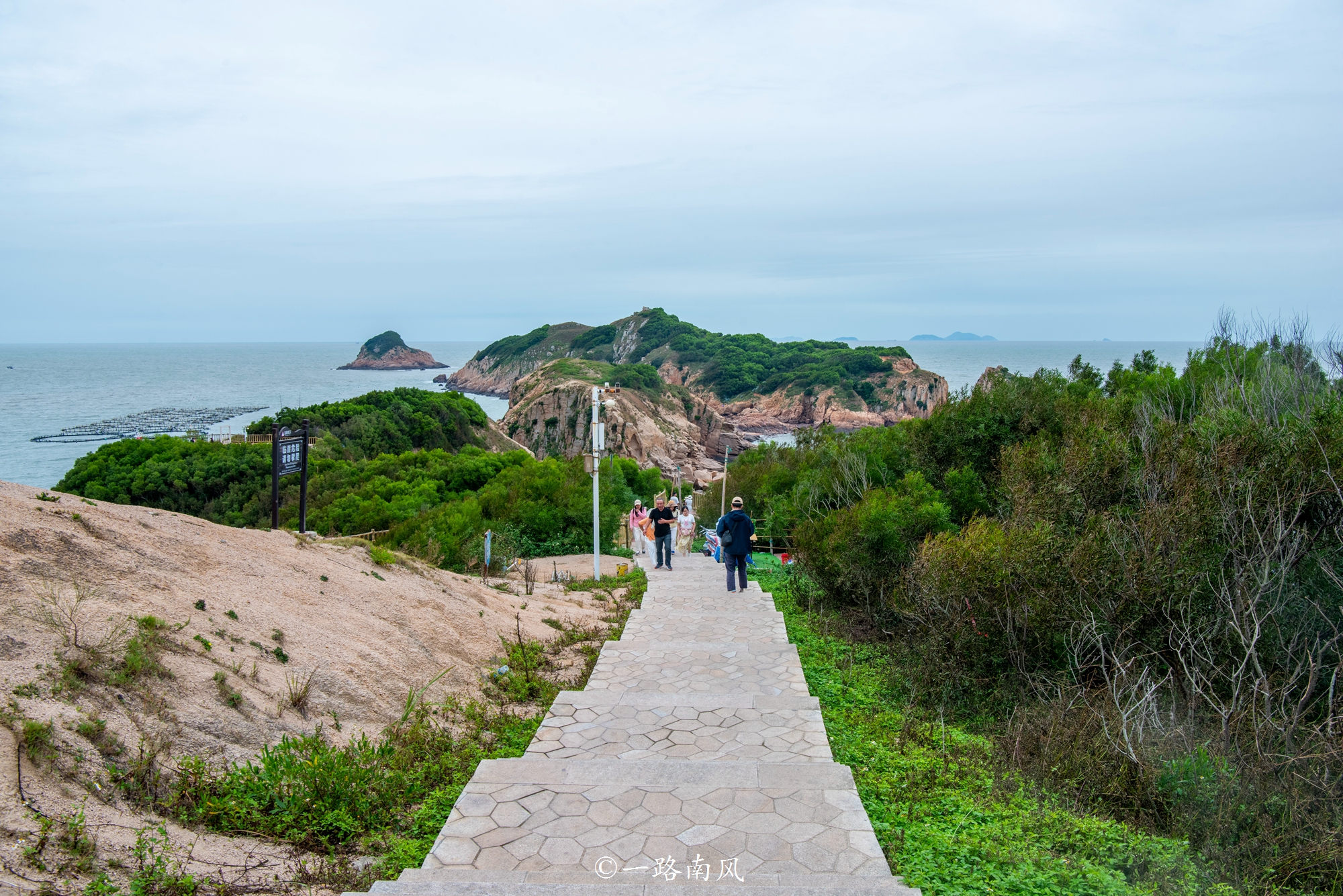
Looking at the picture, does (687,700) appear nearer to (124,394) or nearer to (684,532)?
(684,532)

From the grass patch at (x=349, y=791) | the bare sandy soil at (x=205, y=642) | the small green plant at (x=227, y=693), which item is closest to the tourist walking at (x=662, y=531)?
the bare sandy soil at (x=205, y=642)

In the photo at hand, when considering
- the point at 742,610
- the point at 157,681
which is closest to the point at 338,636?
the point at 157,681

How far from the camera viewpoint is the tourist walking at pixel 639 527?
48.9 ft

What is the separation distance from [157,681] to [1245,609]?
8.22 metres

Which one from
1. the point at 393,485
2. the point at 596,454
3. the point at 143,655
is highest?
the point at 596,454

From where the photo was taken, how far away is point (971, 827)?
4.48 metres

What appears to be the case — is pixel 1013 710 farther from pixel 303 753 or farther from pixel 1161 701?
pixel 303 753

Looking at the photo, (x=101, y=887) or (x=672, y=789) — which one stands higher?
(x=101, y=887)

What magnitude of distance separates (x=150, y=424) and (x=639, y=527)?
271 ft

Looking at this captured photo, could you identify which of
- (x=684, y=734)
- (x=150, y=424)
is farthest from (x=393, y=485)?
(x=150, y=424)

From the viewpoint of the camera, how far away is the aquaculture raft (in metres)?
69.4

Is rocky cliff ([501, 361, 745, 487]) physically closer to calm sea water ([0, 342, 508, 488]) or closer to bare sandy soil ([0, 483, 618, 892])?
calm sea water ([0, 342, 508, 488])

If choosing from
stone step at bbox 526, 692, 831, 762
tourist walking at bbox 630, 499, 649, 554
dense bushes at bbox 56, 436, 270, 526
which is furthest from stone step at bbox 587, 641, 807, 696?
dense bushes at bbox 56, 436, 270, 526

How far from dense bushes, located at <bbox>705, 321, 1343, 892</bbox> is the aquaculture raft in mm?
67238
